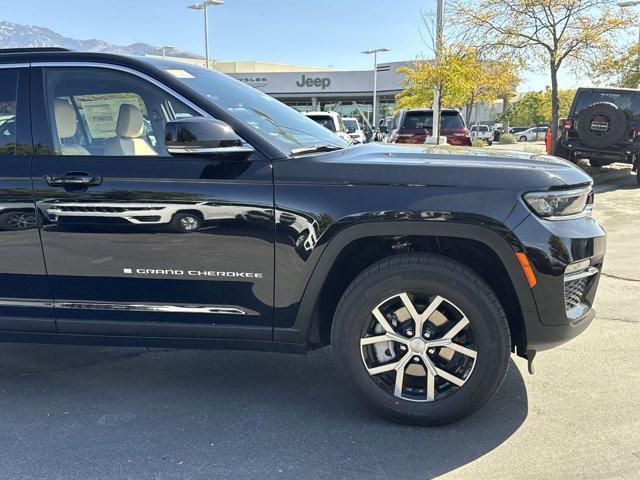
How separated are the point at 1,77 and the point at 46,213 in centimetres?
87

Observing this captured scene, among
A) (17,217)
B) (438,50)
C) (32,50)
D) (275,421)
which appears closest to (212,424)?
(275,421)

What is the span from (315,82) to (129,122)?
44668 mm

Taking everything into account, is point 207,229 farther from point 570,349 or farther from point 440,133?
point 440,133

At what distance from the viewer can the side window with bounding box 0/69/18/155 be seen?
300 cm

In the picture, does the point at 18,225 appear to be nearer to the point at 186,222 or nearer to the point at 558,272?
the point at 186,222

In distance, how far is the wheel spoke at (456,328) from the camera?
2713 mm

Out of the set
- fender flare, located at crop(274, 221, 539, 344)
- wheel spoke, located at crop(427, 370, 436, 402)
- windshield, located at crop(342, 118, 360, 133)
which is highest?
windshield, located at crop(342, 118, 360, 133)

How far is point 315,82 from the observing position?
4594 centimetres

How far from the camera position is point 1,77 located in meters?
3.05

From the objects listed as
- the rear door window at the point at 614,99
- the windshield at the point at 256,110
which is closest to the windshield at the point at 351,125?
the rear door window at the point at 614,99

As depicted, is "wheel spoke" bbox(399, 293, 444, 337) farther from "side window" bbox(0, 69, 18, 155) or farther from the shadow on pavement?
"side window" bbox(0, 69, 18, 155)

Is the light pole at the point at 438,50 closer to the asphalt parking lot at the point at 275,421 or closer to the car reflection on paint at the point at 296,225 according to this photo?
the asphalt parking lot at the point at 275,421

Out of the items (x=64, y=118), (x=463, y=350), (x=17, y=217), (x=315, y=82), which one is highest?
(x=315, y=82)

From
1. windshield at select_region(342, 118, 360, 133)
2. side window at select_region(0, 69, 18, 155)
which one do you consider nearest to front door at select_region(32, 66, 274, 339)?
side window at select_region(0, 69, 18, 155)
